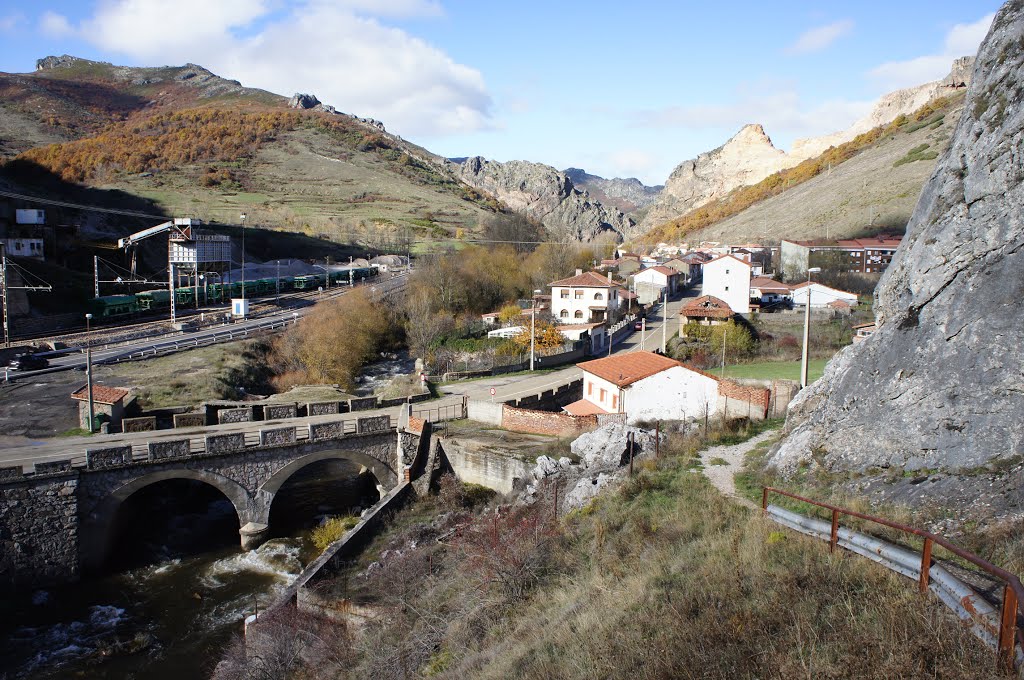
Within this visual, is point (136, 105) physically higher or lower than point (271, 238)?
higher

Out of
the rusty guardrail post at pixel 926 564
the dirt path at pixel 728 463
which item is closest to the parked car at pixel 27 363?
the dirt path at pixel 728 463

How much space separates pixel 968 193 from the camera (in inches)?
526

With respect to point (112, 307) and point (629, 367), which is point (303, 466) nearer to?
point (629, 367)

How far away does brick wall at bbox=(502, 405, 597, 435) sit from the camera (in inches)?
936

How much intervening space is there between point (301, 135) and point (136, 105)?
146 feet

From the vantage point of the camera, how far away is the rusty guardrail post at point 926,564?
23.7 ft

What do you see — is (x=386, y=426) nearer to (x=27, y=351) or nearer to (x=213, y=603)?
(x=213, y=603)

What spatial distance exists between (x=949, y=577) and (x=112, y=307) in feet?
166

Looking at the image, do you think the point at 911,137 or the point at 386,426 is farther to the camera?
the point at 911,137

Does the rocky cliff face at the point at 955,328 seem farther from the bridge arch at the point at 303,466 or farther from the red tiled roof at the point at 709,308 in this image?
the red tiled roof at the point at 709,308

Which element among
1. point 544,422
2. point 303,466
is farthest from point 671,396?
point 303,466

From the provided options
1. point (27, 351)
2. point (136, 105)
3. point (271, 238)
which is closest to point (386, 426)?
A: point (27, 351)

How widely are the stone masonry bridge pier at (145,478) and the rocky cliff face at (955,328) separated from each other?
14269 millimetres

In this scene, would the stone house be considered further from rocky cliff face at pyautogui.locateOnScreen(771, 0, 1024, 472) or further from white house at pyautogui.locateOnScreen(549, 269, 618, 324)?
white house at pyautogui.locateOnScreen(549, 269, 618, 324)
